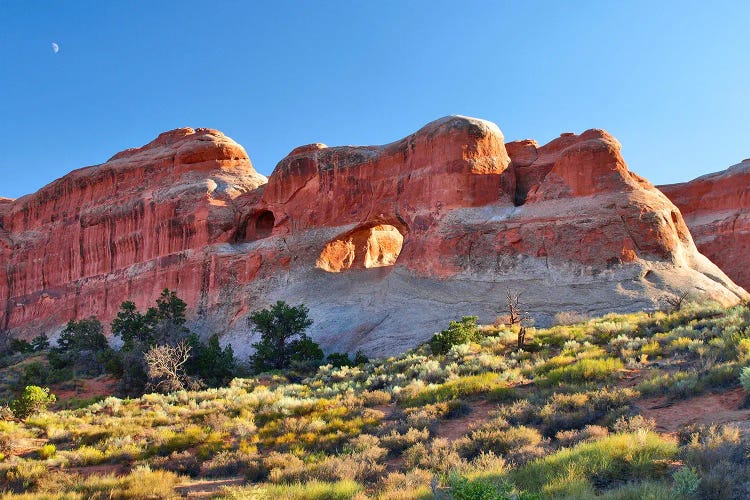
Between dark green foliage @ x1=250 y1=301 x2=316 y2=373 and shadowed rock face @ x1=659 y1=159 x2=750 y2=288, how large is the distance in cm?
3180

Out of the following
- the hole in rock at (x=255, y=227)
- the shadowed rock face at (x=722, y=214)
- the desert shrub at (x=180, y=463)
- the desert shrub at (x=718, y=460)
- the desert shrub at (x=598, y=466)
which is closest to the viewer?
the desert shrub at (x=718, y=460)

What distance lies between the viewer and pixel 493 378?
13.4m

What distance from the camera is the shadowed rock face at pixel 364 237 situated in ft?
91.7

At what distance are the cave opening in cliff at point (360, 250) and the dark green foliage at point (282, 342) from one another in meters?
6.65

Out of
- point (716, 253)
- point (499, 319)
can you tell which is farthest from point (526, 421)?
point (716, 253)

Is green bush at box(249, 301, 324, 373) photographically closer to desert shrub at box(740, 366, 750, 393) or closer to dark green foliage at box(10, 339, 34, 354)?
desert shrub at box(740, 366, 750, 393)

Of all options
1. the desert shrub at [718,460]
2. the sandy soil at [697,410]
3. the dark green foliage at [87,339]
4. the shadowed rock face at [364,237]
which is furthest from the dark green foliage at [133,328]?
the desert shrub at [718,460]

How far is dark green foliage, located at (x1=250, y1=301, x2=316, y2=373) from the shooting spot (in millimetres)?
27531

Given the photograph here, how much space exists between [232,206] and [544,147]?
23.5 meters

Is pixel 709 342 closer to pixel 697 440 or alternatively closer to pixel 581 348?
pixel 581 348

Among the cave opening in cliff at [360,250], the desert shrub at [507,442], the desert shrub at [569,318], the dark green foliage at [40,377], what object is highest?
the cave opening in cliff at [360,250]

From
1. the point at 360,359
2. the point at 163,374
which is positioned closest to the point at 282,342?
the point at 360,359

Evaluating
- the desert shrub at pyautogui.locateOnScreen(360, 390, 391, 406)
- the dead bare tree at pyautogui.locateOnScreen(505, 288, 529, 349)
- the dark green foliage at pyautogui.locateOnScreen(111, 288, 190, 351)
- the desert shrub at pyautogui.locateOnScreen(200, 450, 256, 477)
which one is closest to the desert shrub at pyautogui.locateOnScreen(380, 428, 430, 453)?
the desert shrub at pyautogui.locateOnScreen(200, 450, 256, 477)

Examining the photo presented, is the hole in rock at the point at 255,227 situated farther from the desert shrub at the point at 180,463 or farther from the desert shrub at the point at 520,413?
the desert shrub at the point at 520,413
